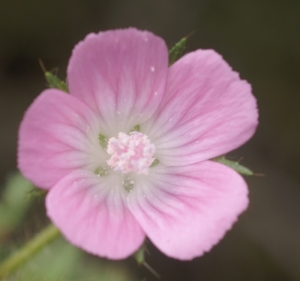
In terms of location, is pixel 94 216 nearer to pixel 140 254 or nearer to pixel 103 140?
pixel 140 254

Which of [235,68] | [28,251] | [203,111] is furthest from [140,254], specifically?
[235,68]

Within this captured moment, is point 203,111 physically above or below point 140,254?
above

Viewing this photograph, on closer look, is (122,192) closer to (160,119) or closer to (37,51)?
(160,119)

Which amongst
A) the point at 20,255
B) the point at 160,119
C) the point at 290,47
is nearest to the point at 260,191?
the point at 290,47

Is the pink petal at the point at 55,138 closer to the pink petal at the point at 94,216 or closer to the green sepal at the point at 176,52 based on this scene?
the pink petal at the point at 94,216

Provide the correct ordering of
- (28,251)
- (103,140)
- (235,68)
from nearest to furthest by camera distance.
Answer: (103,140), (28,251), (235,68)

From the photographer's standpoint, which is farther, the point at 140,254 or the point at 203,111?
the point at 203,111

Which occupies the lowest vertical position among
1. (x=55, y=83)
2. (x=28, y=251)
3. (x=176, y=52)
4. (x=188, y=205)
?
(x=28, y=251)

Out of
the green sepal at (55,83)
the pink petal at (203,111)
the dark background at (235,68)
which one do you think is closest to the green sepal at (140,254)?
the pink petal at (203,111)
